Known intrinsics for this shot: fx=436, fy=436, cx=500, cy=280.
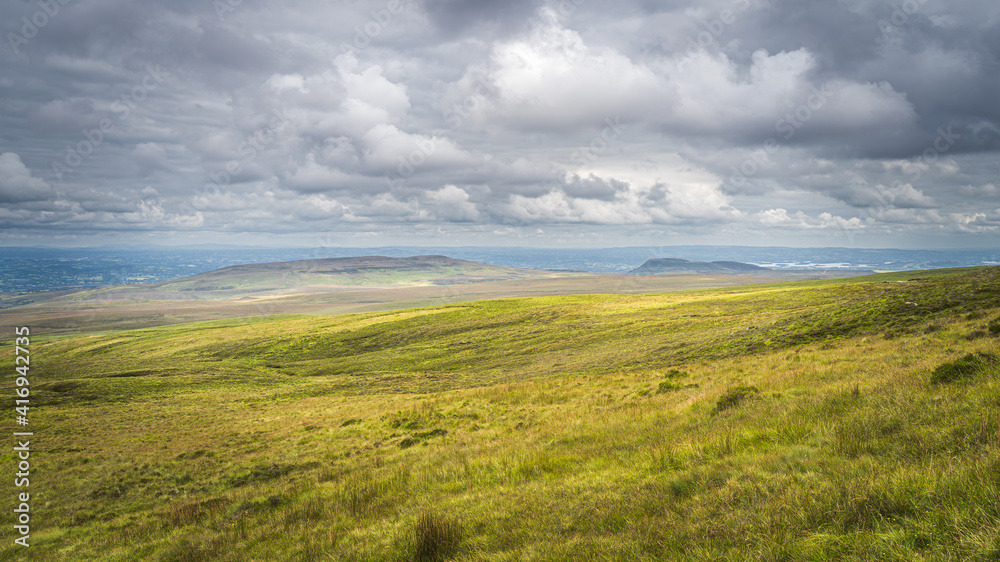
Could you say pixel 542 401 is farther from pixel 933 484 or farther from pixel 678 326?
pixel 678 326

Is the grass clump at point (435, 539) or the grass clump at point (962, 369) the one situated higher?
the grass clump at point (962, 369)

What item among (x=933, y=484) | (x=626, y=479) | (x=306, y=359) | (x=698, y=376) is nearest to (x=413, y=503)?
(x=626, y=479)

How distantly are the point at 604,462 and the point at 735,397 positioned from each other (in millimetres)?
6728

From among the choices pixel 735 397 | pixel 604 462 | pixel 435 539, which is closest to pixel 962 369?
pixel 735 397

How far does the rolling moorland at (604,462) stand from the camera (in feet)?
17.8

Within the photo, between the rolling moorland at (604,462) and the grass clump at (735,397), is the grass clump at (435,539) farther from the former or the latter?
the grass clump at (735,397)

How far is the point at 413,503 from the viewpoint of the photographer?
34.3ft

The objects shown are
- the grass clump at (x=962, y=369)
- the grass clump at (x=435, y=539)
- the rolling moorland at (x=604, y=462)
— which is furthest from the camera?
the grass clump at (x=962, y=369)

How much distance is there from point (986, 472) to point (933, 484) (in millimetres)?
550

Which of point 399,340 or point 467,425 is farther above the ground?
point 467,425

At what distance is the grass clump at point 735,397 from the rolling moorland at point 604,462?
14 centimetres

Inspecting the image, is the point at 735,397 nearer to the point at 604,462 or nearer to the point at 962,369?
the point at 962,369

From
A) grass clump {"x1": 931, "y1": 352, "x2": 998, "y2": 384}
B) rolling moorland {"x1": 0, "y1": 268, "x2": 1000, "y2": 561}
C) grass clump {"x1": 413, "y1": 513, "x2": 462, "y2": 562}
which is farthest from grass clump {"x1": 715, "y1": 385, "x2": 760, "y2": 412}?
grass clump {"x1": 413, "y1": 513, "x2": 462, "y2": 562}

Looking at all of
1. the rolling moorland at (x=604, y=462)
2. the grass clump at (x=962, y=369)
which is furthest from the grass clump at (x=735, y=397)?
the grass clump at (x=962, y=369)
